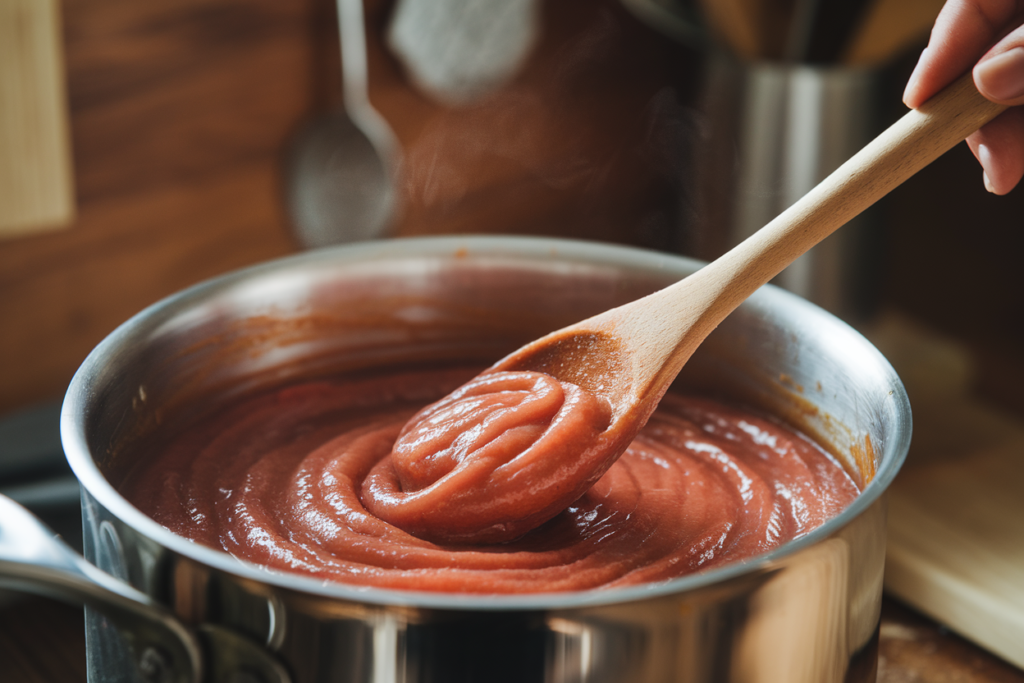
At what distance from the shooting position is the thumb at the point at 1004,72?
2.64 ft

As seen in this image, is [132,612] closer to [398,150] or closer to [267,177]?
[267,177]

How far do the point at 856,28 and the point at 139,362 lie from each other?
112cm

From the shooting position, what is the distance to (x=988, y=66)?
810 mm

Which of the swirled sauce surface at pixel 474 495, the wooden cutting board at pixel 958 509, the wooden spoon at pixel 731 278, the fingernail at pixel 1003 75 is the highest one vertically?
the fingernail at pixel 1003 75

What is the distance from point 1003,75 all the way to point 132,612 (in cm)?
76

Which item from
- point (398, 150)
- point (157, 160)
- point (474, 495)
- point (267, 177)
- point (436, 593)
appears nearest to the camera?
point (436, 593)

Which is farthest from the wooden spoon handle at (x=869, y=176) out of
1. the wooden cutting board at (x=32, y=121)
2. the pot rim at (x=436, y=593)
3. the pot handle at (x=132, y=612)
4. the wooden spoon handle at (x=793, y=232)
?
the wooden cutting board at (x=32, y=121)

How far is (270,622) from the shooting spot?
24.1 inches

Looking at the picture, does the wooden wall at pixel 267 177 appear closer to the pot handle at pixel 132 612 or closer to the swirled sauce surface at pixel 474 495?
the swirled sauce surface at pixel 474 495

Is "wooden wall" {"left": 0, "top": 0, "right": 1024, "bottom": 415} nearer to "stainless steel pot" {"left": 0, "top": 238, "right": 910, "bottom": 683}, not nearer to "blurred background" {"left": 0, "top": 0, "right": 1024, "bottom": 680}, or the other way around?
"blurred background" {"left": 0, "top": 0, "right": 1024, "bottom": 680}

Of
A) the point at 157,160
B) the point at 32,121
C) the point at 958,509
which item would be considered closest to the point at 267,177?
the point at 157,160

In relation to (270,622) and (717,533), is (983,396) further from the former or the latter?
(270,622)

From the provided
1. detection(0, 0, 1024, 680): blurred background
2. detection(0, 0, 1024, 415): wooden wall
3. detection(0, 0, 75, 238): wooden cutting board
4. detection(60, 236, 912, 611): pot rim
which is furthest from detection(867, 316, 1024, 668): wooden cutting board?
detection(0, 0, 75, 238): wooden cutting board

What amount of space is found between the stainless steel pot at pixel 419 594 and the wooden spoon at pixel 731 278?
0.43 feet
